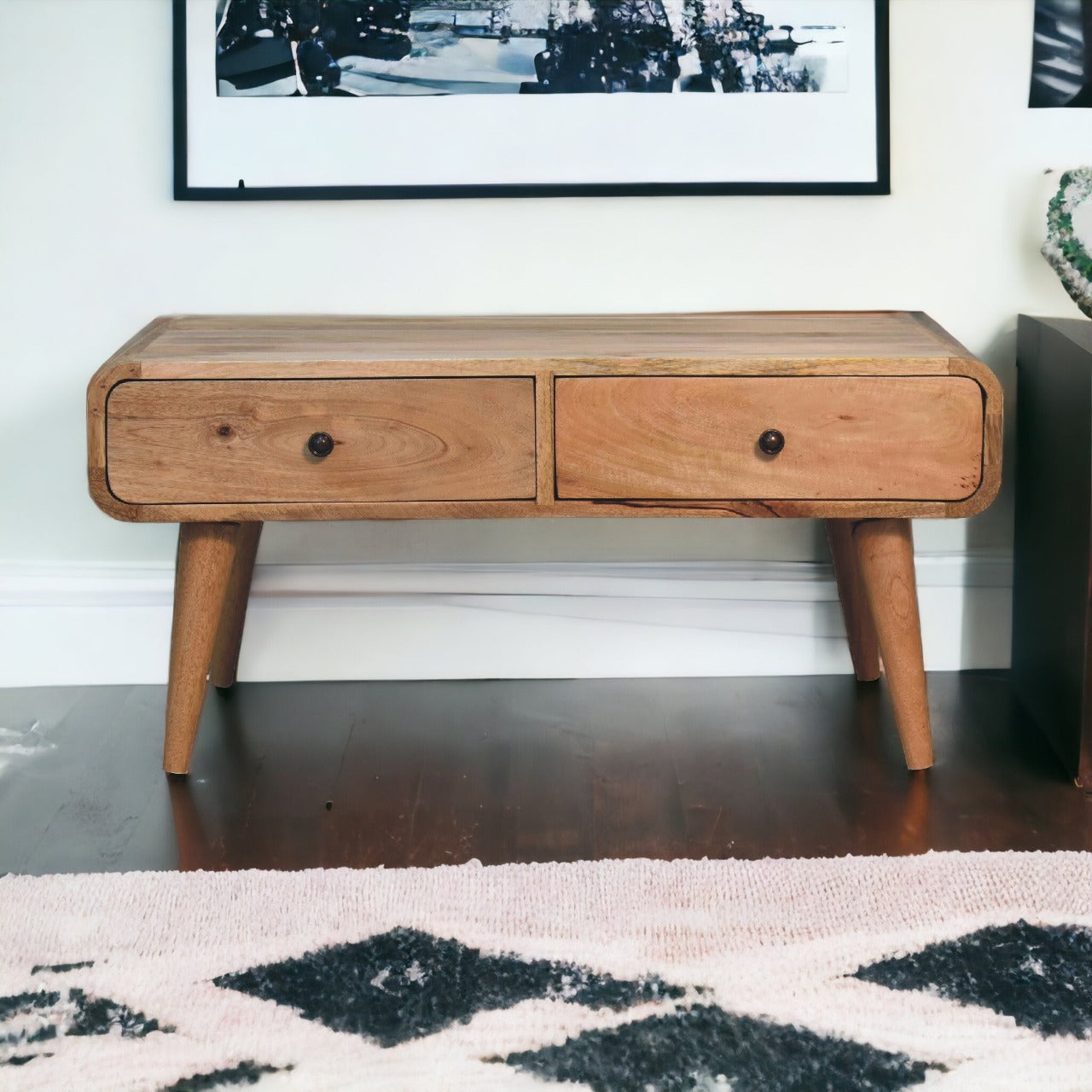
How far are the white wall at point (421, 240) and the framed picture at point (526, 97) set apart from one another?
36mm

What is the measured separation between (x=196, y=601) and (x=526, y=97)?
80 centimetres

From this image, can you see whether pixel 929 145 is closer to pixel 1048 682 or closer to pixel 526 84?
pixel 526 84

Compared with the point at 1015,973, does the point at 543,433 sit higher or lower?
higher

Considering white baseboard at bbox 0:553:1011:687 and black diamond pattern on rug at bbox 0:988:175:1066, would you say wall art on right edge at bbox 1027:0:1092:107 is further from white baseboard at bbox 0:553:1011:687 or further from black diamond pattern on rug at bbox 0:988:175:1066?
black diamond pattern on rug at bbox 0:988:175:1066

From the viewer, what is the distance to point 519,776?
1524mm

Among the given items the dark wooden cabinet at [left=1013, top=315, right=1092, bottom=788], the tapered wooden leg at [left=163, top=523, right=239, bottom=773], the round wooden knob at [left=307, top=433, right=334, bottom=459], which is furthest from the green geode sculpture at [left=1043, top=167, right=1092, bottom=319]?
the tapered wooden leg at [left=163, top=523, right=239, bottom=773]

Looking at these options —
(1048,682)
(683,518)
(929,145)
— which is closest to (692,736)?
(683,518)

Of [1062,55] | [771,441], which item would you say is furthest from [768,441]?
[1062,55]

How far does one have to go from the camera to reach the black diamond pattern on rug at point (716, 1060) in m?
0.95

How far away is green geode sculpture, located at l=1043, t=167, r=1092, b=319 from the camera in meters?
1.53

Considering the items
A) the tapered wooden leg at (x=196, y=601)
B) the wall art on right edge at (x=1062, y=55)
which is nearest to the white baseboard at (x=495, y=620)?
the tapered wooden leg at (x=196, y=601)

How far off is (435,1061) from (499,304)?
3.57 feet

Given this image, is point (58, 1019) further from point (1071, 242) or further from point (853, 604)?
point (1071, 242)

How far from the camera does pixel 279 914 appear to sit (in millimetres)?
→ 1200
